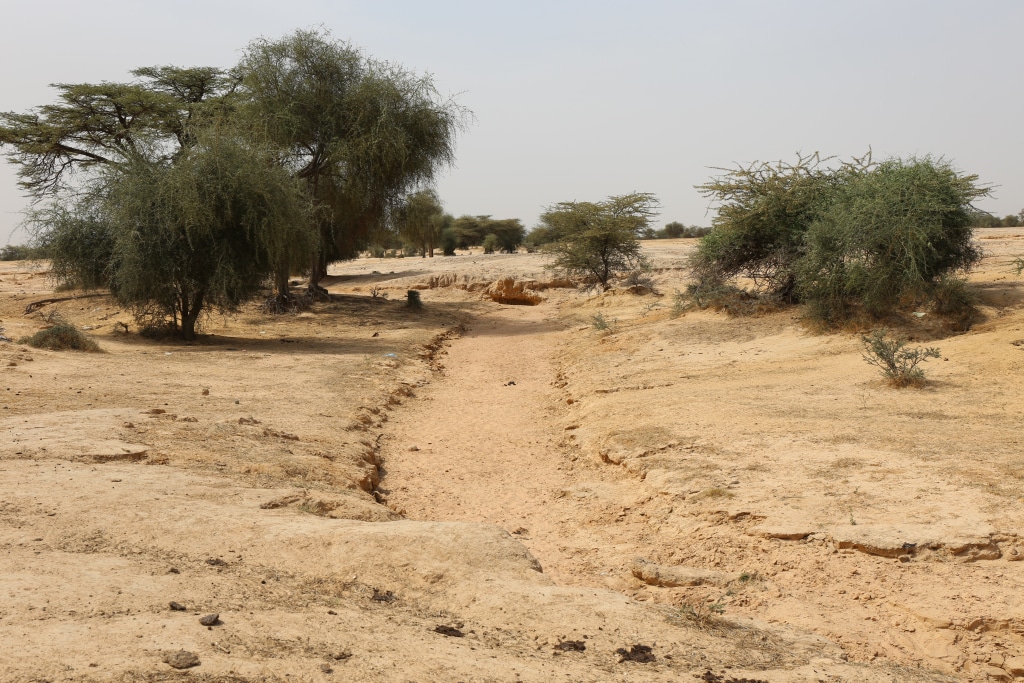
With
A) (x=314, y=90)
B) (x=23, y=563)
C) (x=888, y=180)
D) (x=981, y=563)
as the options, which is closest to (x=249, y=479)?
(x=23, y=563)

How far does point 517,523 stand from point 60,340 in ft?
32.5

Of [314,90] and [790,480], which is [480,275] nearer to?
[314,90]

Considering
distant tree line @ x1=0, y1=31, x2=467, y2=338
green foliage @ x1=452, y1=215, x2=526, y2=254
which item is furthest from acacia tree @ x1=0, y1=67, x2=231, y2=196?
green foliage @ x1=452, y1=215, x2=526, y2=254

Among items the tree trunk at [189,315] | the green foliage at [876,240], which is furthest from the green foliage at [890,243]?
the tree trunk at [189,315]

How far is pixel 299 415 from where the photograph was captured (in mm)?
8836

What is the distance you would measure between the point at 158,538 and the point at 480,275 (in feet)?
80.6

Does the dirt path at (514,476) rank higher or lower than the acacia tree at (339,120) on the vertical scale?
lower

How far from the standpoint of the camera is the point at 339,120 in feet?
67.8

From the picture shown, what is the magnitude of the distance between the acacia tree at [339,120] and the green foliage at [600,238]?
592 centimetres

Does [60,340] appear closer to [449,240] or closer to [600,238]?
[600,238]

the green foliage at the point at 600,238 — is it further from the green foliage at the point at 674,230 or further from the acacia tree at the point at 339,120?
the green foliage at the point at 674,230

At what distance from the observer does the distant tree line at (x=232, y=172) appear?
49.3ft

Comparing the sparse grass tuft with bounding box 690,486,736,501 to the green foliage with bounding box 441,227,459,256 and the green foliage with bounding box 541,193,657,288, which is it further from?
the green foliage with bounding box 441,227,459,256

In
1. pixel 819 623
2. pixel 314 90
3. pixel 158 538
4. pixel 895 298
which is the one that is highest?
pixel 314 90
